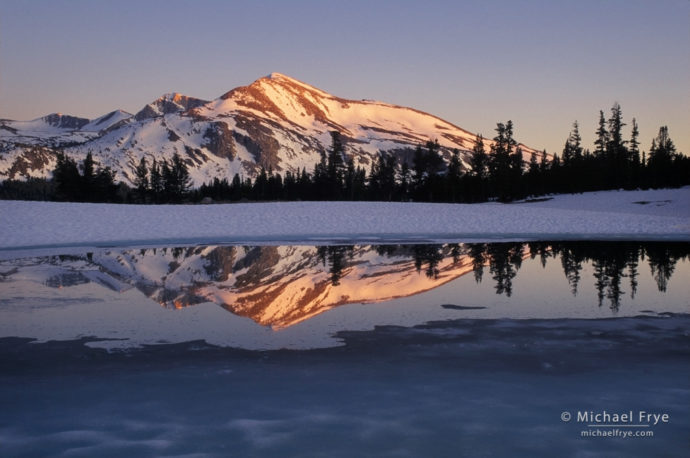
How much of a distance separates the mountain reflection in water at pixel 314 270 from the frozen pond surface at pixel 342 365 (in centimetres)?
12

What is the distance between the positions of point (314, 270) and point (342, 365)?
8.93 meters

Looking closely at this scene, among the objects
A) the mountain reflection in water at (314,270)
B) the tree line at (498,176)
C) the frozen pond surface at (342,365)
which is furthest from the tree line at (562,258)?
the tree line at (498,176)

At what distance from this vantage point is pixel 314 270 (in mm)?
15953

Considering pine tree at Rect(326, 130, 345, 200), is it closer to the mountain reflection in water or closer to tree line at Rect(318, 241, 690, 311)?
tree line at Rect(318, 241, 690, 311)

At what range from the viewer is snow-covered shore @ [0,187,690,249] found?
2759 cm

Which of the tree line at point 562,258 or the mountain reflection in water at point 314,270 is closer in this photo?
the mountain reflection in water at point 314,270

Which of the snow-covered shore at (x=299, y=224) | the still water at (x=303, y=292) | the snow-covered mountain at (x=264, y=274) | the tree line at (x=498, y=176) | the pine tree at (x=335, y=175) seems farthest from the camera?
the pine tree at (x=335, y=175)

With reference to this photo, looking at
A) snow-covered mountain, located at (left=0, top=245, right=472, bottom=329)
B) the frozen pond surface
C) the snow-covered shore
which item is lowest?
the frozen pond surface

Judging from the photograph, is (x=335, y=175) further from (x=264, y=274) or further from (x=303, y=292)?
(x=303, y=292)

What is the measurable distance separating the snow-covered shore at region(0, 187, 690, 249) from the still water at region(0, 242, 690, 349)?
24.4 ft

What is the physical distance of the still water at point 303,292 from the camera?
916cm

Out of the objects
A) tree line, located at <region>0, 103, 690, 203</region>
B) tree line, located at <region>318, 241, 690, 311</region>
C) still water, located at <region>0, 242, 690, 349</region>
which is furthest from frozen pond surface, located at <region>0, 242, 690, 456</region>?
tree line, located at <region>0, 103, 690, 203</region>

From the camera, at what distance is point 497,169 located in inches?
3615

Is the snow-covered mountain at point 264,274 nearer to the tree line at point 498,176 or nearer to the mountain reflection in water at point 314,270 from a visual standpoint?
the mountain reflection in water at point 314,270
